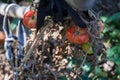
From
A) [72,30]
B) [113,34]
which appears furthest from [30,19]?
[113,34]

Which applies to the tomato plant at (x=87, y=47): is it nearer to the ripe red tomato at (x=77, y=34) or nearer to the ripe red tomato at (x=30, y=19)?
the ripe red tomato at (x=77, y=34)

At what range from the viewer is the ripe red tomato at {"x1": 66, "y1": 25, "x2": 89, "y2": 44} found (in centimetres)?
99

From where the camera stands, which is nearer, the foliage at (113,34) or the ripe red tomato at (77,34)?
the ripe red tomato at (77,34)

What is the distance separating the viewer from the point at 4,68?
5.03 feet

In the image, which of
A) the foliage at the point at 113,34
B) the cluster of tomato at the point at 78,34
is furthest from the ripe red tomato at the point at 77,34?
the foliage at the point at 113,34

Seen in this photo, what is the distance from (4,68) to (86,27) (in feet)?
2.15

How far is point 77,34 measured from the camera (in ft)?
3.25

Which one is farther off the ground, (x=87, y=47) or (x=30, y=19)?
(x=30, y=19)

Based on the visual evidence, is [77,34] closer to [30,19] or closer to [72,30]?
[72,30]

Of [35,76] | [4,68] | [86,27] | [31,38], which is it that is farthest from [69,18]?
[4,68]

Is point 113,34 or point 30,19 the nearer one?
point 30,19

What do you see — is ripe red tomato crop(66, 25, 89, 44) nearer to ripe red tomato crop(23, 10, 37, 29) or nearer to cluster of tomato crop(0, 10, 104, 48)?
cluster of tomato crop(0, 10, 104, 48)

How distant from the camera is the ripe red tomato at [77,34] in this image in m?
0.99

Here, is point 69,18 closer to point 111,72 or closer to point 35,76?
point 35,76
